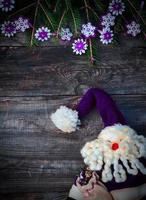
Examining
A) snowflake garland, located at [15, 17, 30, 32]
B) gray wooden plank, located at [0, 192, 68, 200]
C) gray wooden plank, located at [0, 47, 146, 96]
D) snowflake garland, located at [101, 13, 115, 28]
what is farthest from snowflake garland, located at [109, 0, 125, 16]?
gray wooden plank, located at [0, 192, 68, 200]

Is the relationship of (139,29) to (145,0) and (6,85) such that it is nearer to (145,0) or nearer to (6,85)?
(145,0)

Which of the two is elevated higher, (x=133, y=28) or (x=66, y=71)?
(x=133, y=28)

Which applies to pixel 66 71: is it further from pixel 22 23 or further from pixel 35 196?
pixel 35 196

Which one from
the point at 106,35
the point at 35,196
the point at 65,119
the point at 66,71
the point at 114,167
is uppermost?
the point at 106,35

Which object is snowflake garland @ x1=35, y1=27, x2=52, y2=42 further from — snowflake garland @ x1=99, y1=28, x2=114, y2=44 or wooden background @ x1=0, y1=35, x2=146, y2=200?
snowflake garland @ x1=99, y1=28, x2=114, y2=44

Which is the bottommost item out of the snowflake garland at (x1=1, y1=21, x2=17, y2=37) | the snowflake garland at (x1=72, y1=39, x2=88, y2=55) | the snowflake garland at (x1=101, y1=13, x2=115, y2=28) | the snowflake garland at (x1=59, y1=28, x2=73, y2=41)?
the snowflake garland at (x1=72, y1=39, x2=88, y2=55)

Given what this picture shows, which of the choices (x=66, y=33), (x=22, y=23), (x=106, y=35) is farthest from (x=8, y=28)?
(x=106, y=35)

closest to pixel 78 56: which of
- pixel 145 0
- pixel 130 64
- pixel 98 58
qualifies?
pixel 98 58

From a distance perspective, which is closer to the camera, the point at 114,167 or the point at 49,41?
the point at 114,167
